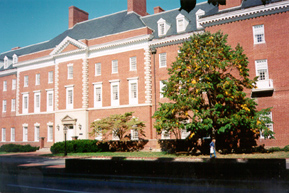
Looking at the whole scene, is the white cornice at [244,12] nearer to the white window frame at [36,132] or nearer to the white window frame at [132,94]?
the white window frame at [132,94]

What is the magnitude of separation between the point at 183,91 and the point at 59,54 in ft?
80.4

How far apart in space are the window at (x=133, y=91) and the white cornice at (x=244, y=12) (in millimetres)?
11341

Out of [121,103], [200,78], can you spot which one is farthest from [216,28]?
[121,103]

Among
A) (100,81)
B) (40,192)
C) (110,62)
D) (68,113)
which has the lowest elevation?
(40,192)

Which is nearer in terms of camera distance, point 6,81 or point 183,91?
point 183,91

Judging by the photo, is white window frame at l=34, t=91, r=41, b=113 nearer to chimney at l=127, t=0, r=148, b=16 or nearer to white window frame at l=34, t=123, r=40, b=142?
white window frame at l=34, t=123, r=40, b=142

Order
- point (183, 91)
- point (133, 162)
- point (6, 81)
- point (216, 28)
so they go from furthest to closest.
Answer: point (6, 81), point (216, 28), point (183, 91), point (133, 162)

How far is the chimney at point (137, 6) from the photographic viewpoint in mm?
40750

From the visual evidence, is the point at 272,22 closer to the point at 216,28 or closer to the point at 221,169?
the point at 216,28

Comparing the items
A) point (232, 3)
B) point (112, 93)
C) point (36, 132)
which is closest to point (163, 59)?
point (112, 93)

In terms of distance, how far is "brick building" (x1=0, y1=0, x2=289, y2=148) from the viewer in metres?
26.5

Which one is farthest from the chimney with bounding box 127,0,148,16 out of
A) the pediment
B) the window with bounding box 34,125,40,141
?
the window with bounding box 34,125,40,141

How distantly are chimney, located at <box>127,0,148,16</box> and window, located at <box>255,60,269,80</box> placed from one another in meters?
20.7

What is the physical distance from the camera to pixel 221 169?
12.1 m
